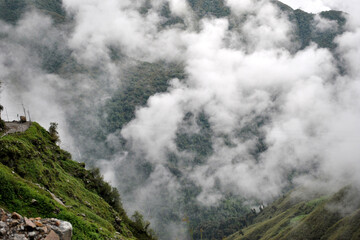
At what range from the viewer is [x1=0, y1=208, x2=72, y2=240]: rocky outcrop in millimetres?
23016

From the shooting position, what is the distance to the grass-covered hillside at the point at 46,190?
32.8 meters

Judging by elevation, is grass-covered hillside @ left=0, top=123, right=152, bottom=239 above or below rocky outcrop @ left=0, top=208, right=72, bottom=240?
above

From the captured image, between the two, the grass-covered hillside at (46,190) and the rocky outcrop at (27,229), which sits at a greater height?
the grass-covered hillside at (46,190)

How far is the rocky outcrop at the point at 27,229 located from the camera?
2302 cm

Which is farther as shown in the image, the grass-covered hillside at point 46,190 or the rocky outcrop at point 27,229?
the grass-covered hillside at point 46,190

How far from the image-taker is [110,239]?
1693 inches

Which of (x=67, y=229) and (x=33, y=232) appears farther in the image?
(x=67, y=229)

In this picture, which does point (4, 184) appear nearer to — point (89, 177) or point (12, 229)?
point (12, 229)

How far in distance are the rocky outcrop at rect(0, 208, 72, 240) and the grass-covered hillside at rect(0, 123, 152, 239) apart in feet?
20.8

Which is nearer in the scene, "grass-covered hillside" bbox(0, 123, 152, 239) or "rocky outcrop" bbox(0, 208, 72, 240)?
"rocky outcrop" bbox(0, 208, 72, 240)

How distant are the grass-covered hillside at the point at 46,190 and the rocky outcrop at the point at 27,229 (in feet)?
20.8

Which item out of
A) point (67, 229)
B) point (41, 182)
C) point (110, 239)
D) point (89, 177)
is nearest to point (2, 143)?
point (41, 182)

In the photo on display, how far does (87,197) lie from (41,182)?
24.9 meters

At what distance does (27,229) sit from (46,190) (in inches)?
1120
